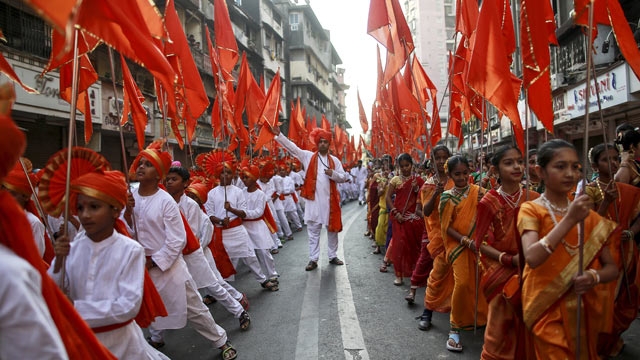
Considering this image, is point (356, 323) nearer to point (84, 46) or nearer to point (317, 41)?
point (84, 46)

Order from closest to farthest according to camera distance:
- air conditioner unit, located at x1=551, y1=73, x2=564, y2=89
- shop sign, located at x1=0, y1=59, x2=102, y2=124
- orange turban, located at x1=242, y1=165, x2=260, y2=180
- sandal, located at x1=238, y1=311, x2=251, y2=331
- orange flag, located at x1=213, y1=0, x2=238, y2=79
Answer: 1. sandal, located at x1=238, y1=311, x2=251, y2=331
2. orange turban, located at x1=242, y1=165, x2=260, y2=180
3. orange flag, located at x1=213, y1=0, x2=238, y2=79
4. shop sign, located at x1=0, y1=59, x2=102, y2=124
5. air conditioner unit, located at x1=551, y1=73, x2=564, y2=89

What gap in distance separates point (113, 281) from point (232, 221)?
12.7 ft

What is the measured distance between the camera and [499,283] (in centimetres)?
314

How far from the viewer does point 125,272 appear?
244 cm

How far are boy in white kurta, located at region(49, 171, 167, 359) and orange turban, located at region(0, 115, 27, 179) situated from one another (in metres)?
0.97

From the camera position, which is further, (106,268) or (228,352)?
(228,352)

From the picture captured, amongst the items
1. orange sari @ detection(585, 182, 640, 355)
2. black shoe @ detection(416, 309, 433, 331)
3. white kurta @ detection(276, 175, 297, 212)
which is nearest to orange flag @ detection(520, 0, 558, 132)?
orange sari @ detection(585, 182, 640, 355)

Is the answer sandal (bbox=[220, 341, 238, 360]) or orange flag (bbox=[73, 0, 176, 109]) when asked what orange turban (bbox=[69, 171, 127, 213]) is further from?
sandal (bbox=[220, 341, 238, 360])

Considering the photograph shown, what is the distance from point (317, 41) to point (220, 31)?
4540cm

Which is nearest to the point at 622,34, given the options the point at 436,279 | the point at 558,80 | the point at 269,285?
the point at 436,279

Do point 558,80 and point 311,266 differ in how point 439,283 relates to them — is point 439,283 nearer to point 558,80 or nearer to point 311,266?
point 311,266

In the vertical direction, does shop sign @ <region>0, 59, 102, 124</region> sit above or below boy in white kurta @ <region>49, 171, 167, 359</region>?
above

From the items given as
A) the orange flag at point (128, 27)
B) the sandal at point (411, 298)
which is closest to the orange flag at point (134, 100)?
the orange flag at point (128, 27)

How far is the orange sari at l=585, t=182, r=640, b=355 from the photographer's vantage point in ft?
11.7
